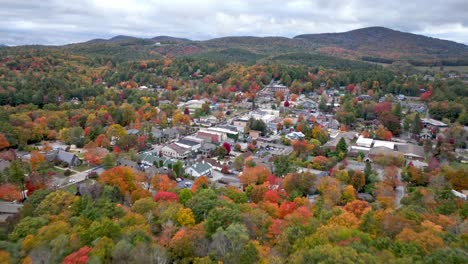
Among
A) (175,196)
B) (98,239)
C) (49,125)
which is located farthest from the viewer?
(49,125)

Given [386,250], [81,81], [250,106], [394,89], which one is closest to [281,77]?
[250,106]

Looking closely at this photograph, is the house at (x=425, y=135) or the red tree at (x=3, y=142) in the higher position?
the house at (x=425, y=135)

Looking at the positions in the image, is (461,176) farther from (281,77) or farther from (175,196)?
(281,77)

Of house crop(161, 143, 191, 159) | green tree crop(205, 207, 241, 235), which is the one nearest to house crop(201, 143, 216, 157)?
house crop(161, 143, 191, 159)

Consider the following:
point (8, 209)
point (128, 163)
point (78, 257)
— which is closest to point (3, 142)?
point (128, 163)

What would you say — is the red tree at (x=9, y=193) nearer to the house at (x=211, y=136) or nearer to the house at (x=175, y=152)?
the house at (x=175, y=152)

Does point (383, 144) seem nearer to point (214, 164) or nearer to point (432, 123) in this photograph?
point (432, 123)

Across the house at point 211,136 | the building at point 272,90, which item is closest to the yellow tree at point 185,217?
the house at point 211,136
